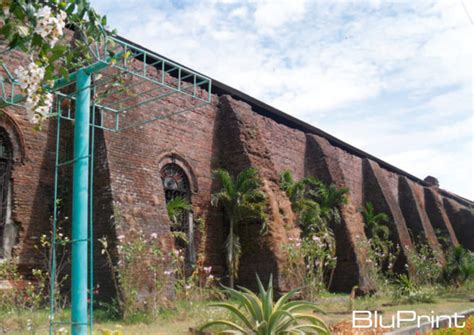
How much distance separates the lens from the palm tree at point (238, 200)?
13.2m

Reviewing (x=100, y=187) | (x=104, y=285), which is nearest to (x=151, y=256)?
(x=104, y=285)

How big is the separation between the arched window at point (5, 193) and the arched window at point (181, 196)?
12.3 feet

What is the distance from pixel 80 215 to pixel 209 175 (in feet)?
30.7

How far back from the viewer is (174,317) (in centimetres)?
923

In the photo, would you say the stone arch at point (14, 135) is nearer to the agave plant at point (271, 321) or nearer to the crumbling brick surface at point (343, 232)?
the agave plant at point (271, 321)

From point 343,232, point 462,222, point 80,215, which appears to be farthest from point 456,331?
point 462,222

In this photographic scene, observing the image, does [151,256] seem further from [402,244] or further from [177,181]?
[402,244]

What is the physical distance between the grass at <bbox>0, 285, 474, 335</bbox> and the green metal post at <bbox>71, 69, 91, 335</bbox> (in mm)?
1156

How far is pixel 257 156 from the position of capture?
1438 centimetres

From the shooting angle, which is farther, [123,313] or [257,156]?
[257,156]

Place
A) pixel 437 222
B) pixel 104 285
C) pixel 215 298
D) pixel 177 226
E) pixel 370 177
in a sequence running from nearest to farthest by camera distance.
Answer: pixel 104 285 < pixel 215 298 < pixel 177 226 < pixel 370 177 < pixel 437 222

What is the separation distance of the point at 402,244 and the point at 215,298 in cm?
1077

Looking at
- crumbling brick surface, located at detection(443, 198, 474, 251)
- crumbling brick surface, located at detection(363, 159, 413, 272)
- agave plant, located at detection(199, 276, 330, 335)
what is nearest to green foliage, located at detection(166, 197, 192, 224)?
agave plant, located at detection(199, 276, 330, 335)

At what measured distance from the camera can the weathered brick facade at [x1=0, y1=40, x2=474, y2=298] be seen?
33.0 ft
